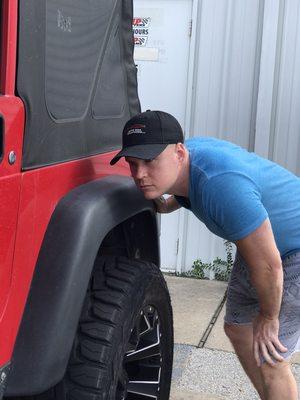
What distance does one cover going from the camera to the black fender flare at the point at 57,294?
192cm

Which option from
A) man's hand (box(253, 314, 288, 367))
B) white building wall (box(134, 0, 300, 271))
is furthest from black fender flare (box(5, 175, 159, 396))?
white building wall (box(134, 0, 300, 271))

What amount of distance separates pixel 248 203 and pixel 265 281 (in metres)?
0.32

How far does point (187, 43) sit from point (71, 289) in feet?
13.3

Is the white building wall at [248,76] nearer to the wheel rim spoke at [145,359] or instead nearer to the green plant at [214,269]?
the green plant at [214,269]

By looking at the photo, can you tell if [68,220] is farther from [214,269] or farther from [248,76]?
[214,269]

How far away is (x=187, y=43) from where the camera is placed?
5676mm

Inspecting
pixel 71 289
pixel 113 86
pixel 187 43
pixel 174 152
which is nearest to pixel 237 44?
pixel 187 43

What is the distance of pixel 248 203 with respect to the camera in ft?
7.62

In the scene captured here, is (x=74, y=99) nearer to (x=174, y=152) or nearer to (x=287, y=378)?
(x=174, y=152)

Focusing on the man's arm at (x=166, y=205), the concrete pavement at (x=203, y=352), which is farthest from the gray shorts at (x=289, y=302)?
the concrete pavement at (x=203, y=352)

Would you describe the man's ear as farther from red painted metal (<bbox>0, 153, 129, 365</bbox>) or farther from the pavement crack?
the pavement crack

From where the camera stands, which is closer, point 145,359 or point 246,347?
point 145,359

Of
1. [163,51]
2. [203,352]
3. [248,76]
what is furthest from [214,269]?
[163,51]

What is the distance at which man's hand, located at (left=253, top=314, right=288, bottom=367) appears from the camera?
257cm
